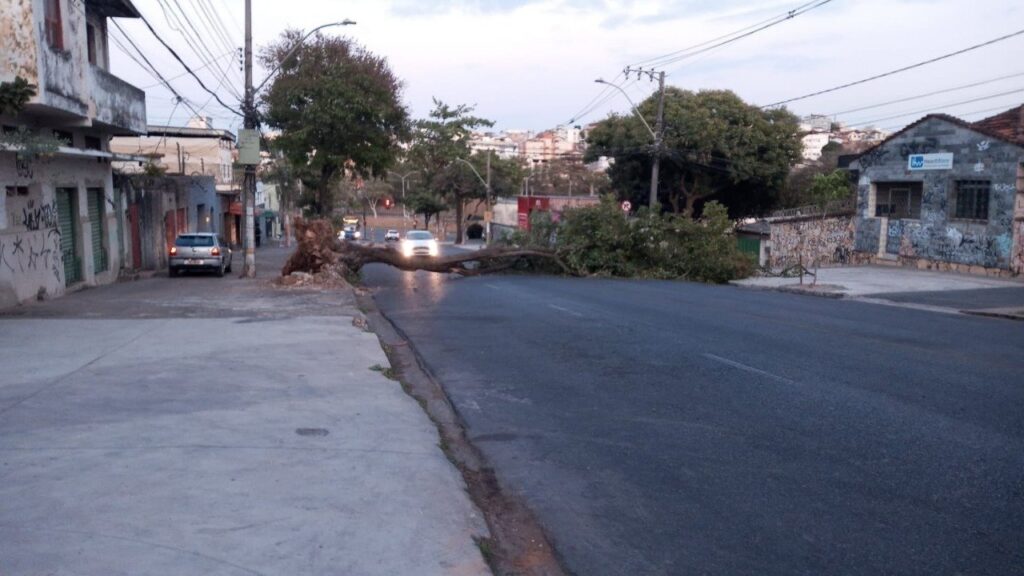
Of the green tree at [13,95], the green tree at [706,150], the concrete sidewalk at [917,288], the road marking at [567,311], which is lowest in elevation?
the concrete sidewalk at [917,288]

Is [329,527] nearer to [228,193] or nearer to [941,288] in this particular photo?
[941,288]

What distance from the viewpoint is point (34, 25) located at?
1684 centimetres

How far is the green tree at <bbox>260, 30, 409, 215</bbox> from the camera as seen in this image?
33.7 metres

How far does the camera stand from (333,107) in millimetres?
33531

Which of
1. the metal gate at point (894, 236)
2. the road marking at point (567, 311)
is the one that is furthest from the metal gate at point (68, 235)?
the metal gate at point (894, 236)

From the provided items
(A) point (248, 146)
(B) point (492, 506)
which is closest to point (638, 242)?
(A) point (248, 146)

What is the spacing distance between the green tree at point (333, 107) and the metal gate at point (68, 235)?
38.1ft

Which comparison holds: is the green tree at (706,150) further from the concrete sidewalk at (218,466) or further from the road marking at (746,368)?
the concrete sidewalk at (218,466)

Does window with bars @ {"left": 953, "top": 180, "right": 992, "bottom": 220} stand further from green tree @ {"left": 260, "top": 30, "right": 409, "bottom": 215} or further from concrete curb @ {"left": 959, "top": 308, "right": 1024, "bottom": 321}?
green tree @ {"left": 260, "top": 30, "right": 409, "bottom": 215}

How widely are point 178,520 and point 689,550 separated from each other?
10.2 feet

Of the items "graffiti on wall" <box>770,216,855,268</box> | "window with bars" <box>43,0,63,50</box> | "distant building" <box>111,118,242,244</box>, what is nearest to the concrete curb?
"graffiti on wall" <box>770,216,855,268</box>

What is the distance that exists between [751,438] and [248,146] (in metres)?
21.3

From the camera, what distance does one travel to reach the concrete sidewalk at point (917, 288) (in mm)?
23672

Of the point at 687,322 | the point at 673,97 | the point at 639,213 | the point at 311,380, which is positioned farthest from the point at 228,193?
the point at 311,380
